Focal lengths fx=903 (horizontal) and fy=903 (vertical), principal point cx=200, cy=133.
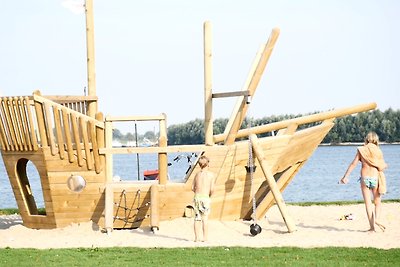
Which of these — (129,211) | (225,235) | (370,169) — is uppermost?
(370,169)

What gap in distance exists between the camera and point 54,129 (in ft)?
50.0

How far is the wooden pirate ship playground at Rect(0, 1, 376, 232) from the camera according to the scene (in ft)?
49.5

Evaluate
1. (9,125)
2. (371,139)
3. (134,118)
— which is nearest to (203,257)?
(134,118)

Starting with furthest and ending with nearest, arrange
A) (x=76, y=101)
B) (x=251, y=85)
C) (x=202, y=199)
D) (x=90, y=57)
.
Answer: (x=90, y=57) < (x=76, y=101) < (x=251, y=85) < (x=202, y=199)

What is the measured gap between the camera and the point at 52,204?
1532cm

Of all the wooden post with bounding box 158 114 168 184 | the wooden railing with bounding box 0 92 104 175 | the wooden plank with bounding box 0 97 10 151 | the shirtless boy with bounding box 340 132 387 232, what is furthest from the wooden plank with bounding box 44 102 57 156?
the shirtless boy with bounding box 340 132 387 232

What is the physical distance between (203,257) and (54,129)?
449cm

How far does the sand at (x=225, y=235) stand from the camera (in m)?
13.5

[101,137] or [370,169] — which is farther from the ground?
[101,137]

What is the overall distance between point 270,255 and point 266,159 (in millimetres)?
3883

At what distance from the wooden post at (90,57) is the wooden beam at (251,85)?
7.93ft

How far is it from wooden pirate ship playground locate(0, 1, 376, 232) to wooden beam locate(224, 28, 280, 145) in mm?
17

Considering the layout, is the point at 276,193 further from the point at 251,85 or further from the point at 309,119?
the point at 309,119

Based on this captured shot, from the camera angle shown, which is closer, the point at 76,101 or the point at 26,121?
the point at 26,121
